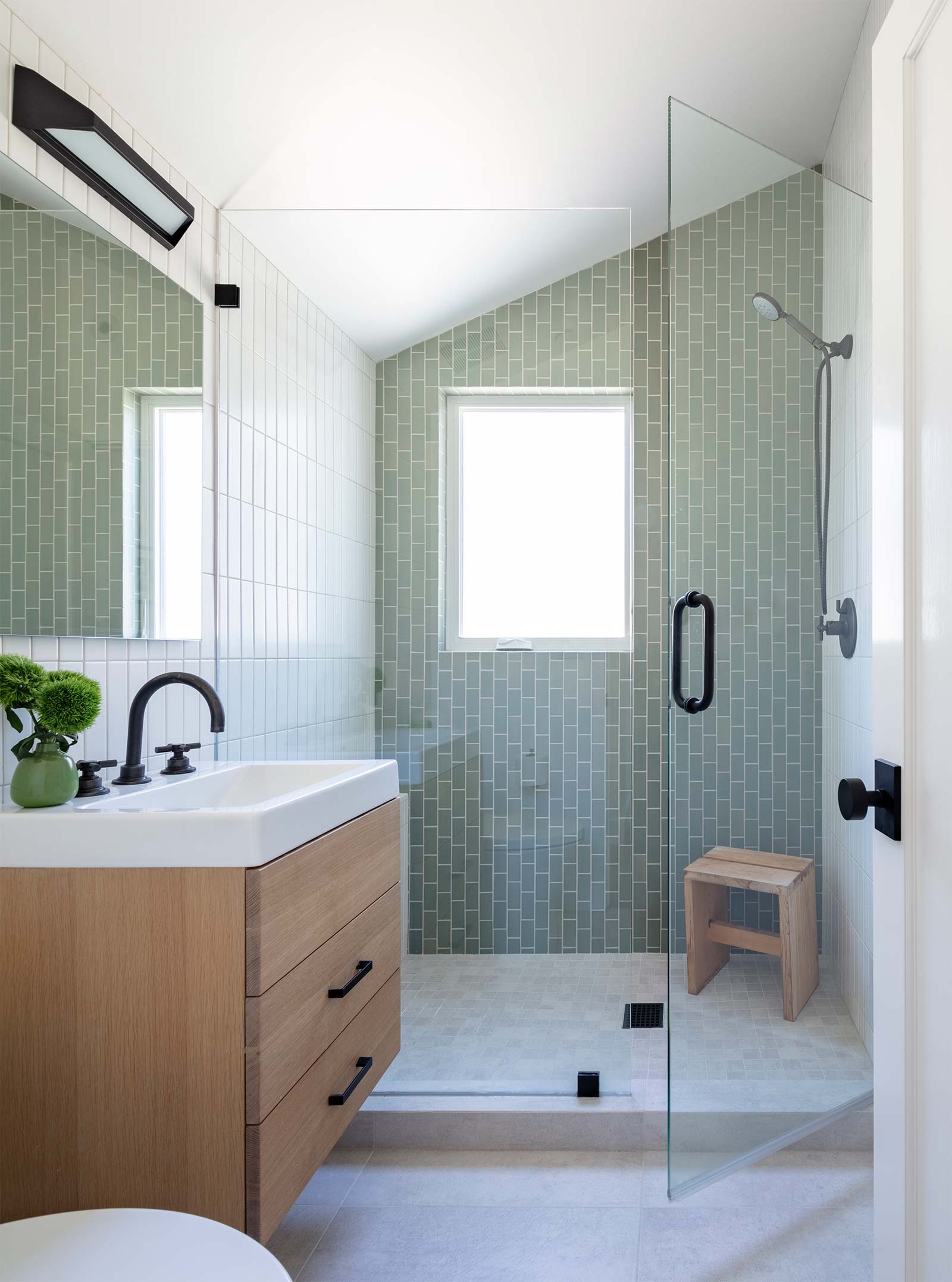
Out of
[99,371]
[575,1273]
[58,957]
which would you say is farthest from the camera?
[99,371]

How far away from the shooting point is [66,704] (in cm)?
149

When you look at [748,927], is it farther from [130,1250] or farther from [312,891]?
[130,1250]

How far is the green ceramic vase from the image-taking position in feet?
4.83

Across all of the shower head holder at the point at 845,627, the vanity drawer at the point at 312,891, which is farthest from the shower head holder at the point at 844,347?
the vanity drawer at the point at 312,891

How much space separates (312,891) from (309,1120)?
0.39 metres

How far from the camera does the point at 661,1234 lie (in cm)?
186

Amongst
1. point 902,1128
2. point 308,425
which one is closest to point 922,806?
point 902,1128

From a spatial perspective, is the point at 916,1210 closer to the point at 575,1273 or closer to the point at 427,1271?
the point at 575,1273

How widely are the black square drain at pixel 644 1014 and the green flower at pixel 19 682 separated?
164cm

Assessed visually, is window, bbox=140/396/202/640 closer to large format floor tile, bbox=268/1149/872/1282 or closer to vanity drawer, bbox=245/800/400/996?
vanity drawer, bbox=245/800/400/996

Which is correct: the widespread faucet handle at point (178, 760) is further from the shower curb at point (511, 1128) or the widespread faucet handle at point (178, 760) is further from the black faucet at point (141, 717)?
the shower curb at point (511, 1128)

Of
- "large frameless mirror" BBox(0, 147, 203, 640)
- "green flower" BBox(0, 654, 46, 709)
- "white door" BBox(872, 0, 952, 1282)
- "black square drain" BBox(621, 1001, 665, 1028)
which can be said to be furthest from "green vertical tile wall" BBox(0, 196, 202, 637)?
"black square drain" BBox(621, 1001, 665, 1028)

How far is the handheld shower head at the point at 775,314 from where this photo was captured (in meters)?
1.78

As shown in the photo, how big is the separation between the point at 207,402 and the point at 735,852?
1648mm
